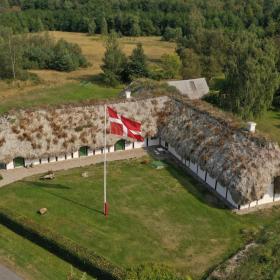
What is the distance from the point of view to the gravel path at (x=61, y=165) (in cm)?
4466

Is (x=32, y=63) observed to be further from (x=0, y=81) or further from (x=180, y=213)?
(x=180, y=213)

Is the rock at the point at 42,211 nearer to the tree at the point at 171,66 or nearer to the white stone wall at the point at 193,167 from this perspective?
the white stone wall at the point at 193,167

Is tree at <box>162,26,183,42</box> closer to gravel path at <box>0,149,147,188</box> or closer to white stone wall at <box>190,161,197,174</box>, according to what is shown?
gravel path at <box>0,149,147,188</box>

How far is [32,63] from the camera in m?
95.1

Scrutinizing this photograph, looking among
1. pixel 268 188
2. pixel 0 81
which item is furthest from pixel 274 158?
pixel 0 81

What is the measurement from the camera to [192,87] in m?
69.5

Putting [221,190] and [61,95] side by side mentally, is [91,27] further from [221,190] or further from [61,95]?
[221,190]

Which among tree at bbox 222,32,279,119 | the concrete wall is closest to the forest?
tree at bbox 222,32,279,119

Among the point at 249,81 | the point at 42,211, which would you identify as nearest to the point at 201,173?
the point at 42,211

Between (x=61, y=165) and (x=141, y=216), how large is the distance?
43.0ft

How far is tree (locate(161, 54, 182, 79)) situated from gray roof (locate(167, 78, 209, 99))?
13524 millimetres

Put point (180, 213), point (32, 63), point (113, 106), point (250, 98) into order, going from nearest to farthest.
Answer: point (180, 213) → point (113, 106) → point (250, 98) → point (32, 63)

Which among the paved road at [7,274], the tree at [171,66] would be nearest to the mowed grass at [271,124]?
the tree at [171,66]

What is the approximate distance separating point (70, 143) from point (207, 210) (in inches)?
661
